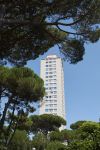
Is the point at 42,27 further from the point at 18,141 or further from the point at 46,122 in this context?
the point at 46,122

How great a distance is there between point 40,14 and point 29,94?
1030 cm

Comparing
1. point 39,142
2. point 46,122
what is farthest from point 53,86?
point 39,142

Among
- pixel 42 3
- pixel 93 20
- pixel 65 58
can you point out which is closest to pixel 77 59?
pixel 65 58

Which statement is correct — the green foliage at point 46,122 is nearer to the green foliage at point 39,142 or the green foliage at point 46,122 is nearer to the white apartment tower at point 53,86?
the green foliage at point 39,142

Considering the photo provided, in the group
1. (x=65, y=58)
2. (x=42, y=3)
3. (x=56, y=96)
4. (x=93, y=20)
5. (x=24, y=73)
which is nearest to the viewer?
(x=42, y=3)

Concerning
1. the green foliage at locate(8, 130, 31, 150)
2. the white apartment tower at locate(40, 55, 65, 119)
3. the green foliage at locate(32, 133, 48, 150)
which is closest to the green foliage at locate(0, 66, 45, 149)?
the green foliage at locate(8, 130, 31, 150)

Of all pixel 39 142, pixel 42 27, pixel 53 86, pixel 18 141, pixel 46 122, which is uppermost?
pixel 53 86

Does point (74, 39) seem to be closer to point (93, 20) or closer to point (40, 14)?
point (93, 20)

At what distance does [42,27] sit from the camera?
38.8ft

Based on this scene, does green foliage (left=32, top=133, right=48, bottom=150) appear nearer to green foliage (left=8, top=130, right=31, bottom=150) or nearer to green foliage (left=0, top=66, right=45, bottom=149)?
green foliage (left=8, top=130, right=31, bottom=150)

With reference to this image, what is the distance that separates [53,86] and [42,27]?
97.9m

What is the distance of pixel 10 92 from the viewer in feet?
72.2

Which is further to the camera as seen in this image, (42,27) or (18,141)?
(18,141)

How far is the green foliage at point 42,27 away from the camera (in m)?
11.2
